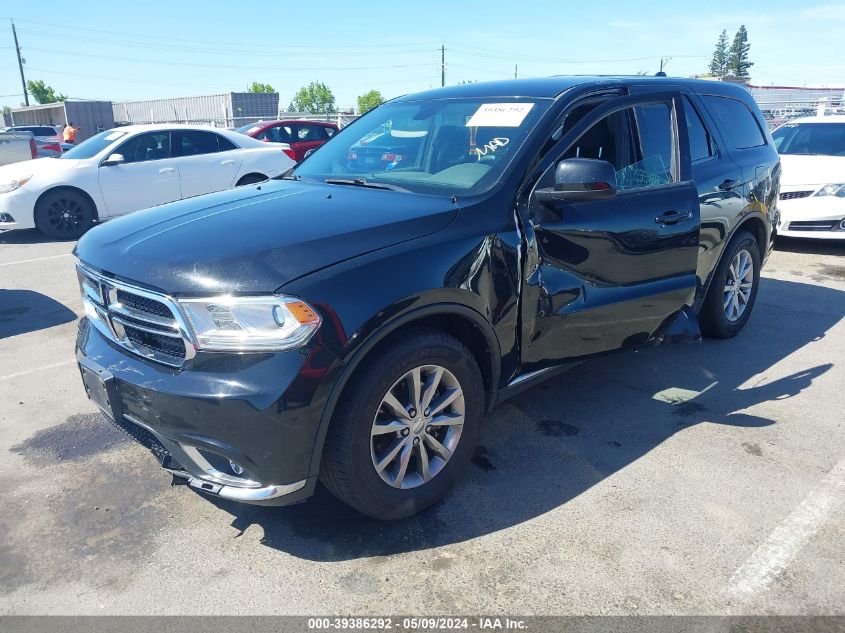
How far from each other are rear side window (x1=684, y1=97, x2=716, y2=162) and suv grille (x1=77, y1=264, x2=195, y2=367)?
11.2 feet

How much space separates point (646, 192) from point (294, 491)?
255cm

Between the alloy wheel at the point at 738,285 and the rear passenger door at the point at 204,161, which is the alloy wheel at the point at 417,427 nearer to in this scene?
the alloy wheel at the point at 738,285

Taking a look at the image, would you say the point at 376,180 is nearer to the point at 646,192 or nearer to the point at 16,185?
the point at 646,192

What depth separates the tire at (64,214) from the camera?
9.71 metres

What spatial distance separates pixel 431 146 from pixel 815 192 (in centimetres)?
689

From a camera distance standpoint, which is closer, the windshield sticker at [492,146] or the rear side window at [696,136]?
the windshield sticker at [492,146]

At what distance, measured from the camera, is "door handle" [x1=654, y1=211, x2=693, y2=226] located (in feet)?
12.7

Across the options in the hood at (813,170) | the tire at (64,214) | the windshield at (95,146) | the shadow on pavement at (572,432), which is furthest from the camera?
the windshield at (95,146)

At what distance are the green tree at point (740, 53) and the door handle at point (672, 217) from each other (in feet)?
426

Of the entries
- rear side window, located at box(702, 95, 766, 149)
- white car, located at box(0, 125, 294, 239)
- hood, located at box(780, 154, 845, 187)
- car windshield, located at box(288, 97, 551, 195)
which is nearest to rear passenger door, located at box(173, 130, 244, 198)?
white car, located at box(0, 125, 294, 239)

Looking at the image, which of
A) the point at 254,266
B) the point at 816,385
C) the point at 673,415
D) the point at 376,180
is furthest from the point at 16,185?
the point at 816,385

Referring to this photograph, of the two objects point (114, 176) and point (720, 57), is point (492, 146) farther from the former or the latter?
point (720, 57)

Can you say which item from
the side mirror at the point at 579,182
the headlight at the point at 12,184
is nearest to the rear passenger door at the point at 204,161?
the headlight at the point at 12,184

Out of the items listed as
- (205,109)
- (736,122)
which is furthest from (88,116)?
(736,122)
